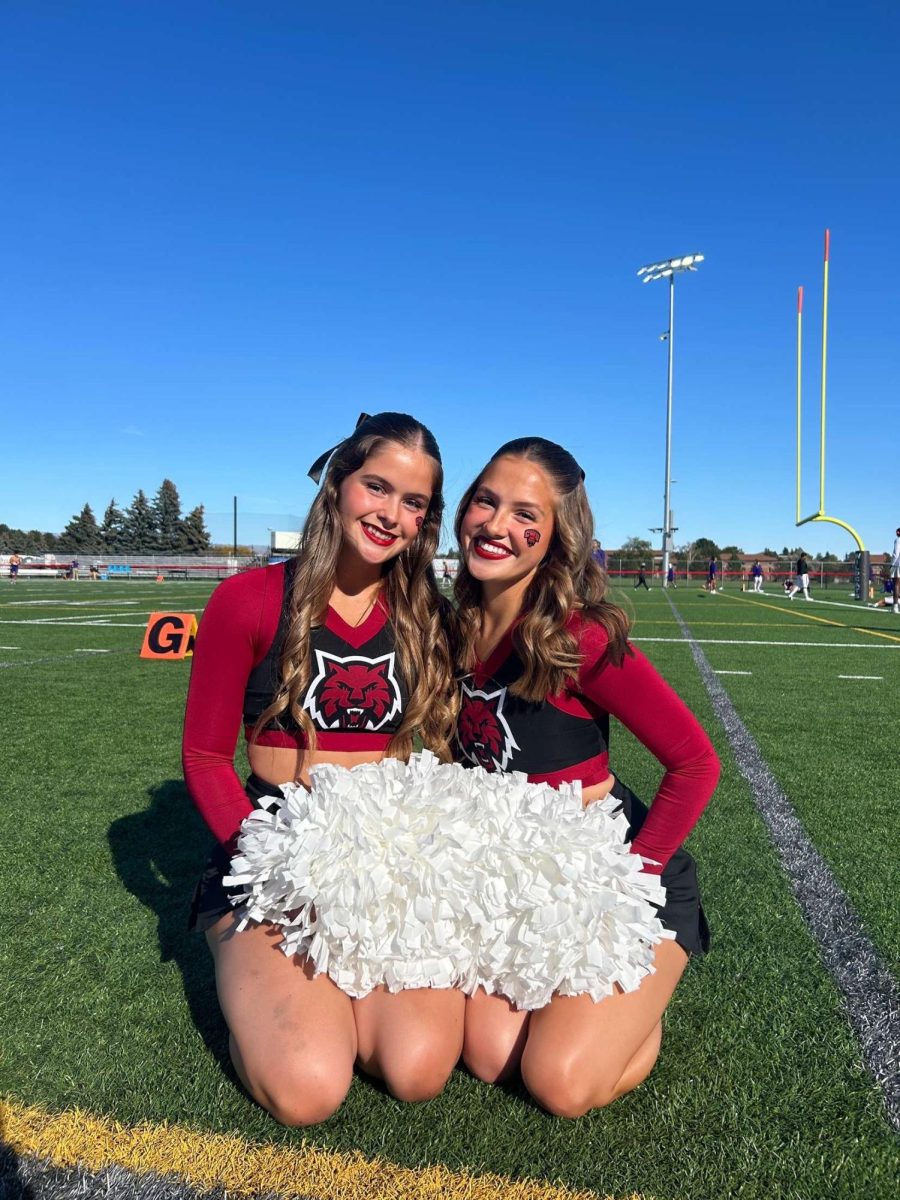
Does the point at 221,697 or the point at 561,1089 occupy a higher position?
the point at 221,697

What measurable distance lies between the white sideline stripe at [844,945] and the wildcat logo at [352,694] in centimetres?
137

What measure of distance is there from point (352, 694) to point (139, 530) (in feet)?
240

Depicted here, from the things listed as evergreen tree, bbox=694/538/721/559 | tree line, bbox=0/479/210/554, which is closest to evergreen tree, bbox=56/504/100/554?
tree line, bbox=0/479/210/554

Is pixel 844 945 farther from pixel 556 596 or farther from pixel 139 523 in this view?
pixel 139 523

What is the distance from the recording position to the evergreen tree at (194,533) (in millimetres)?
66000

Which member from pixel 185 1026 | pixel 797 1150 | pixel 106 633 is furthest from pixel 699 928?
pixel 106 633

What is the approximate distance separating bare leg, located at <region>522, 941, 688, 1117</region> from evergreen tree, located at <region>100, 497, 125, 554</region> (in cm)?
7239

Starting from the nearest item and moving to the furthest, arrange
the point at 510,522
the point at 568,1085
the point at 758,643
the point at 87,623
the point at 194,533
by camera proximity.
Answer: the point at 568,1085 < the point at 510,522 < the point at 758,643 < the point at 87,623 < the point at 194,533

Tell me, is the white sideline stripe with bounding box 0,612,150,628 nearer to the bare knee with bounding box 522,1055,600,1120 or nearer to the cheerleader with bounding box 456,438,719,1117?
the cheerleader with bounding box 456,438,719,1117

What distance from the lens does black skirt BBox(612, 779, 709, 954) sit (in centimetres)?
190

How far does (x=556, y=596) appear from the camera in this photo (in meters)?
2.04

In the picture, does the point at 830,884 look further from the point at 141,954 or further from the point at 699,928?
the point at 141,954

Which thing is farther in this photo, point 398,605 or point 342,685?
point 398,605

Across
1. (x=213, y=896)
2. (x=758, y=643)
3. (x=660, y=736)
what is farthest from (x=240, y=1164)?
(x=758, y=643)
